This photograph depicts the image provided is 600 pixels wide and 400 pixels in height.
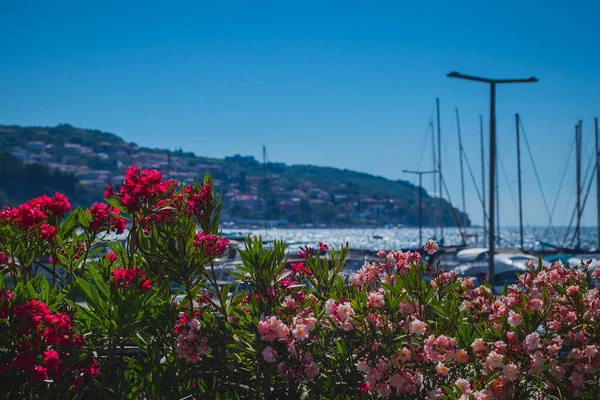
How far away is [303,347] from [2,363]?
1655 mm

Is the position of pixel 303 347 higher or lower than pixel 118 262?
lower

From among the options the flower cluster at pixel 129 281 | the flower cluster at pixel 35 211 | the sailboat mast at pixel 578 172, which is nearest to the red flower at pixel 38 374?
the flower cluster at pixel 129 281

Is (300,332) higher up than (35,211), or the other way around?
(35,211)

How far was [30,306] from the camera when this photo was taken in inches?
129

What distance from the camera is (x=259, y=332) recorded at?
3404mm

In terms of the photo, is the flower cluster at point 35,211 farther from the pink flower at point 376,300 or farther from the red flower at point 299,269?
the pink flower at point 376,300

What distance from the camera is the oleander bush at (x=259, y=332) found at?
3.33 meters

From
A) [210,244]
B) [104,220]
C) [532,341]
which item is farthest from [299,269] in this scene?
[532,341]

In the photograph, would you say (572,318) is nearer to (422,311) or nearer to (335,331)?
(422,311)

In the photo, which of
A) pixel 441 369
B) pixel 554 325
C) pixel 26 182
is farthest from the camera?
pixel 26 182

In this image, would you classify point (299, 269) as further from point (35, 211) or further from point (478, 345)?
point (35, 211)

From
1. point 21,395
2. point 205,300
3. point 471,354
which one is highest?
point 205,300

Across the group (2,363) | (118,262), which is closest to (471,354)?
(118,262)

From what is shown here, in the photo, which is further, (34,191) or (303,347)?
(34,191)
